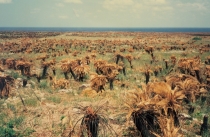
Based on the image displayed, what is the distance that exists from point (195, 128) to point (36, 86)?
1033 centimetres

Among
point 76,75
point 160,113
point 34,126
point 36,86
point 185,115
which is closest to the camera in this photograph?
point 160,113

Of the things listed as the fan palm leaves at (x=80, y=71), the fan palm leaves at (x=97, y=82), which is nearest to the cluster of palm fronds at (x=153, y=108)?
the fan palm leaves at (x=97, y=82)

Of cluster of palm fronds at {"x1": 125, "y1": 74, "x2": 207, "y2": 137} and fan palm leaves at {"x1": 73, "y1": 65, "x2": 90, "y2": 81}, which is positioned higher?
cluster of palm fronds at {"x1": 125, "y1": 74, "x2": 207, "y2": 137}

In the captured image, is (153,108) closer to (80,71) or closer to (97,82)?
(97,82)

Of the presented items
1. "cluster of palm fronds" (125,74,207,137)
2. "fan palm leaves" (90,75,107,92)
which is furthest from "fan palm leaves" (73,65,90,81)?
"cluster of palm fronds" (125,74,207,137)

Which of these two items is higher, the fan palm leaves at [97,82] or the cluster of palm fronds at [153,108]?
the cluster of palm fronds at [153,108]

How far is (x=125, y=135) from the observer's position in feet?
24.1

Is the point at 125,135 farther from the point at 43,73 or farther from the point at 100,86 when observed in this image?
the point at 43,73

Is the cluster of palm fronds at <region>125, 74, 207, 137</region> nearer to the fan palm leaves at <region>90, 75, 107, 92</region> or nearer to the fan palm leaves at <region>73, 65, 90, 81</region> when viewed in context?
the fan palm leaves at <region>90, 75, 107, 92</region>

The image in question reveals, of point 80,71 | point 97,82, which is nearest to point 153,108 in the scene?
point 97,82

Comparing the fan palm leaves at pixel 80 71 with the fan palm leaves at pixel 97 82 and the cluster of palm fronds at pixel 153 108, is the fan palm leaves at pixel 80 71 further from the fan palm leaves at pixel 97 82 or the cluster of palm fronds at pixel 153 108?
the cluster of palm fronds at pixel 153 108

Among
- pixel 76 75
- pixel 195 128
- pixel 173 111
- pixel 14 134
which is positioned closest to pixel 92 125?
pixel 173 111

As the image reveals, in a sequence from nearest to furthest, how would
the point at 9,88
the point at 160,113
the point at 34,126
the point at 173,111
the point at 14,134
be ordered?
the point at 160,113 → the point at 173,111 → the point at 14,134 → the point at 34,126 → the point at 9,88

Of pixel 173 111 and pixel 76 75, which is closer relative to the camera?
pixel 173 111
